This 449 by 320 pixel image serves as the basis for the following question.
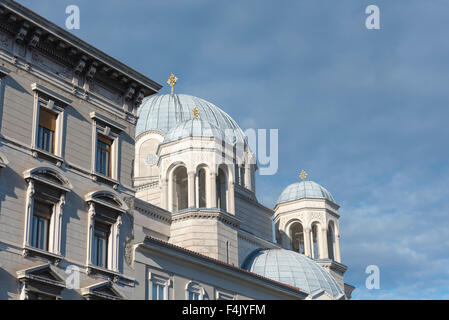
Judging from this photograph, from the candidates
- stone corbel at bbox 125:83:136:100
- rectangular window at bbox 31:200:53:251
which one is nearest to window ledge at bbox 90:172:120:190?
rectangular window at bbox 31:200:53:251

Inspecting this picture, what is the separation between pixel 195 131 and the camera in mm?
44594

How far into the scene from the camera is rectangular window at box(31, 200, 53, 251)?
23.8m

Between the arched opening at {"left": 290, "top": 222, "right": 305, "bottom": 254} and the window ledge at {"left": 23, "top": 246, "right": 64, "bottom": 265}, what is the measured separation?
36.2 metres

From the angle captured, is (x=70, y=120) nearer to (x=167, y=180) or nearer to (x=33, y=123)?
(x=33, y=123)

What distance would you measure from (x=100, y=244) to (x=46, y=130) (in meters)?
4.69

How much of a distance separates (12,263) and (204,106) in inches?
1502

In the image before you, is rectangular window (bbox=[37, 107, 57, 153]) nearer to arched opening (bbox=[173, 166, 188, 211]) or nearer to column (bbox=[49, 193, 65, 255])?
column (bbox=[49, 193, 65, 255])

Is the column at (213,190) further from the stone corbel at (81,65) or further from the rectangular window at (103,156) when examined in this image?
the stone corbel at (81,65)

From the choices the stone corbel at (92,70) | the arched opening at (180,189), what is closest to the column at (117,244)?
the stone corbel at (92,70)

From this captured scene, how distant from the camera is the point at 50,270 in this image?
76.9ft

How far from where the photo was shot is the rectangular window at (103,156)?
27.3m

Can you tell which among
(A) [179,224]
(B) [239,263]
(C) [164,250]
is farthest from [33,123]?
(B) [239,263]

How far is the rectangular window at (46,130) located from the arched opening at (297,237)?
3528 cm

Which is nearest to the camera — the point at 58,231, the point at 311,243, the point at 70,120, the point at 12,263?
the point at 12,263
